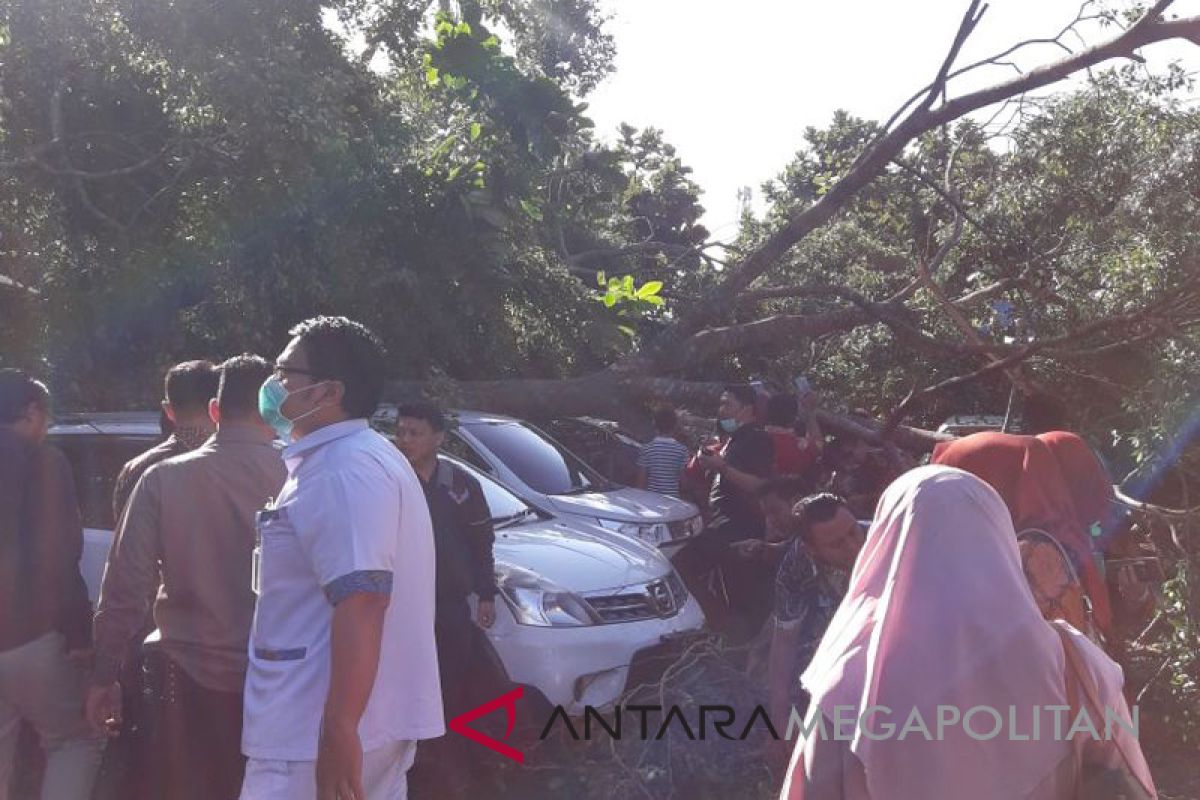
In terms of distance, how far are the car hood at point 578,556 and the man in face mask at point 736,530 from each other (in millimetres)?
808

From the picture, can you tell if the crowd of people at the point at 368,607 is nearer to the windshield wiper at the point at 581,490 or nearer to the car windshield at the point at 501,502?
the car windshield at the point at 501,502

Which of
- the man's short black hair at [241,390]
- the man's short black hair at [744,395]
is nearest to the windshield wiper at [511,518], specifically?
the man's short black hair at [744,395]

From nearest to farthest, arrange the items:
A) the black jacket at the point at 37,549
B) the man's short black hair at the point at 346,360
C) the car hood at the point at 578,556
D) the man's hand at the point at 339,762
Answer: the man's hand at the point at 339,762, the man's short black hair at the point at 346,360, the black jacket at the point at 37,549, the car hood at the point at 578,556

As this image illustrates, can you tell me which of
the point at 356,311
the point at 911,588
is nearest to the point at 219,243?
the point at 356,311

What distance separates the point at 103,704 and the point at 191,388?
118cm

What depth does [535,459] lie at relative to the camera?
869cm

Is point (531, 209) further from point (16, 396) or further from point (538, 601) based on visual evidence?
point (16, 396)

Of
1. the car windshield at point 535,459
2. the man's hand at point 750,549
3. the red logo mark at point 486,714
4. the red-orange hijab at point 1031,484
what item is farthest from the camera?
the car windshield at point 535,459

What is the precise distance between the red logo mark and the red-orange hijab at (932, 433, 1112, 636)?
289 centimetres

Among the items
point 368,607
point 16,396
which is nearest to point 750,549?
point 16,396

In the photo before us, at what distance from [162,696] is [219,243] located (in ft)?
21.4

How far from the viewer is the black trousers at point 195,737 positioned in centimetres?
371

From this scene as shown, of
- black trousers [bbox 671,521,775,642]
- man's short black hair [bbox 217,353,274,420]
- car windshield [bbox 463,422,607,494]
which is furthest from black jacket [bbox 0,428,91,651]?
car windshield [bbox 463,422,607,494]

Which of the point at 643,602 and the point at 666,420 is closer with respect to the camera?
the point at 643,602
